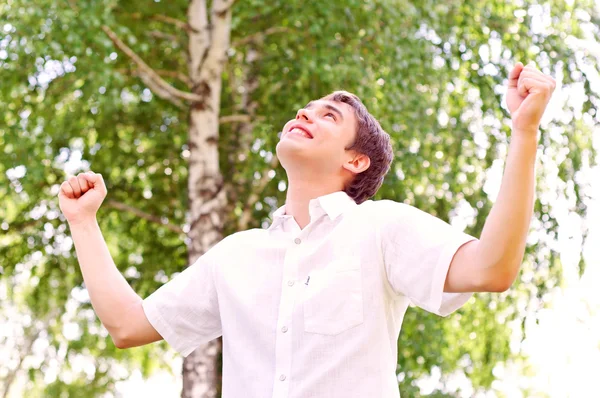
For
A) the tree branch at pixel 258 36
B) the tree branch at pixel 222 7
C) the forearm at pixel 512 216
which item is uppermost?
the forearm at pixel 512 216

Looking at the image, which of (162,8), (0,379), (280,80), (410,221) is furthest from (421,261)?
(0,379)

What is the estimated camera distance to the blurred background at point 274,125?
21.4 feet

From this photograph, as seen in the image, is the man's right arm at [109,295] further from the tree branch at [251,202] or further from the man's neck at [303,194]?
the tree branch at [251,202]

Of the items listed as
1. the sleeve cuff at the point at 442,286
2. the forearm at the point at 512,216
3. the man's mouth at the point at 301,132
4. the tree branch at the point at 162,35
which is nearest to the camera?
the forearm at the point at 512,216

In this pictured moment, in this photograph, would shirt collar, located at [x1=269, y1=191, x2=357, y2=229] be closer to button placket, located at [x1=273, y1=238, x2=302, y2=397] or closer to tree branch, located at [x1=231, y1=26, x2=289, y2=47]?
button placket, located at [x1=273, y1=238, x2=302, y2=397]

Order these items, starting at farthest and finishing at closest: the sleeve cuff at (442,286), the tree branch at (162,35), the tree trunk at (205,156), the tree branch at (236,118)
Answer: the tree branch at (162,35)
the tree branch at (236,118)
the tree trunk at (205,156)
the sleeve cuff at (442,286)

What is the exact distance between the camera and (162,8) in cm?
755

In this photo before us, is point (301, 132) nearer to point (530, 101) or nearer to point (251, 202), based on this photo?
point (530, 101)

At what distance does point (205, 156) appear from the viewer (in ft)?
22.1

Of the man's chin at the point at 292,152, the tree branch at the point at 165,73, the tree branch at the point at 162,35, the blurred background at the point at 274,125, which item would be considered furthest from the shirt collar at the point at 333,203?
the tree branch at the point at 162,35

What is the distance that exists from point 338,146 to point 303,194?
0.15m

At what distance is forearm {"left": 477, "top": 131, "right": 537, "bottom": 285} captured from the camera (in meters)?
1.57

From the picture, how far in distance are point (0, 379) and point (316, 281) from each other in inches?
586

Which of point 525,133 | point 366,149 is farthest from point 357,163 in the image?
point 525,133
